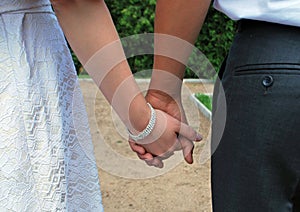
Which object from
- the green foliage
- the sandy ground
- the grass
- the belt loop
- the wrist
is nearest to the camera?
the belt loop

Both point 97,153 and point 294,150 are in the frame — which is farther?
point 97,153

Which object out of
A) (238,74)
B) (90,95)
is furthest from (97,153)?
(238,74)

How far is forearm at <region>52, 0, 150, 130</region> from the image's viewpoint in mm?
1492

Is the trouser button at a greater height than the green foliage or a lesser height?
greater

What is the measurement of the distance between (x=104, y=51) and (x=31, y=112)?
0.80 feet

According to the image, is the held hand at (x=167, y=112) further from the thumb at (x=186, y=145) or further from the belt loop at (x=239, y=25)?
the belt loop at (x=239, y=25)

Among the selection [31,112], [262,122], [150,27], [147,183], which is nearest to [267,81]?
[262,122]

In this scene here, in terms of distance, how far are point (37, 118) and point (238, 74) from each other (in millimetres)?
511

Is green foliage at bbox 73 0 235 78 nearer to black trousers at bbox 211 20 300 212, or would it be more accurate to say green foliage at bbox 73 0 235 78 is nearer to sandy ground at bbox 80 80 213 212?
sandy ground at bbox 80 80 213 212

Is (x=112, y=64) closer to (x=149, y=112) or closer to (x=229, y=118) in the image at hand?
(x=149, y=112)

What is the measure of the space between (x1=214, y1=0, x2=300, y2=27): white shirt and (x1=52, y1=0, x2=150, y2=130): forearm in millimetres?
333

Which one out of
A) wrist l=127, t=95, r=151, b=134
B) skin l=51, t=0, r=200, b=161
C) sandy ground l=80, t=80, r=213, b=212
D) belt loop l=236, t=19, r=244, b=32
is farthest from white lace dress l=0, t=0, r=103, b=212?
sandy ground l=80, t=80, r=213, b=212

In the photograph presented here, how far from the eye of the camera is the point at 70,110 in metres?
1.64

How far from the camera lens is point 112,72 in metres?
1.56
